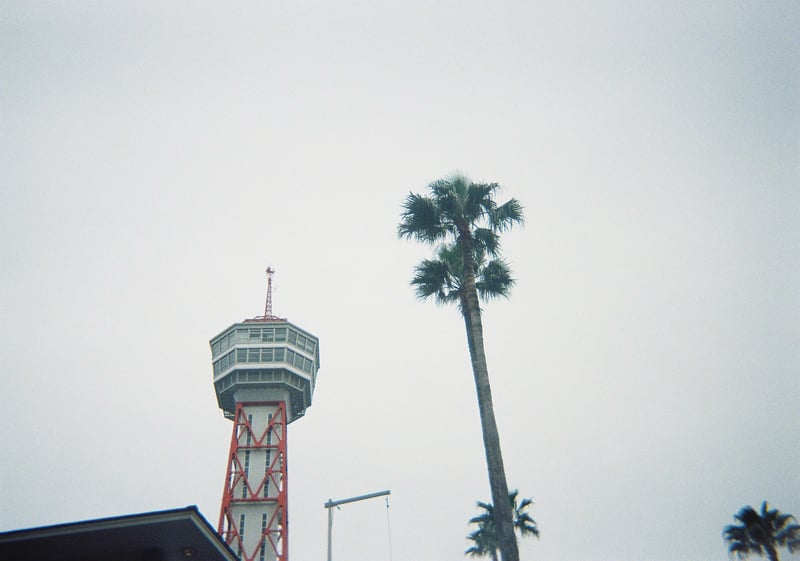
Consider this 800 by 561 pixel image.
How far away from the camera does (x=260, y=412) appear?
7856 centimetres

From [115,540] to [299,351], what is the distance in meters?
68.2

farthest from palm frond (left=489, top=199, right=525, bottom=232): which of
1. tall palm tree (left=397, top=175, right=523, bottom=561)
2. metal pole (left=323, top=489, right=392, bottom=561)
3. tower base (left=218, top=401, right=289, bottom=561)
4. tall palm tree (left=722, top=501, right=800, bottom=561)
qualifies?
tower base (left=218, top=401, right=289, bottom=561)

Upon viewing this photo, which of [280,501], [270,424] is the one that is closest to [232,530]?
[280,501]

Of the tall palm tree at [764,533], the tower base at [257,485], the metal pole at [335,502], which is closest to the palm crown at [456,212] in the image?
the metal pole at [335,502]

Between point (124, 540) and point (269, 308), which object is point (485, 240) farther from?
point (269, 308)

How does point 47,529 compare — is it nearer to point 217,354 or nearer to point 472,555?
point 472,555

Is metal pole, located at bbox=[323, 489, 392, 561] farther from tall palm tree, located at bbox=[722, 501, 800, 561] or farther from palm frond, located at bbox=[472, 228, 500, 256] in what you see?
tall palm tree, located at bbox=[722, 501, 800, 561]

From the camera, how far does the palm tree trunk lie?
1652 centimetres

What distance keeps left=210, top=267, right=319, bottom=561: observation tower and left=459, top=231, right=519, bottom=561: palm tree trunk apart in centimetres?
5619

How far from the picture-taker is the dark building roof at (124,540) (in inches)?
544

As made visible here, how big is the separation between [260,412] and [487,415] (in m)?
64.5

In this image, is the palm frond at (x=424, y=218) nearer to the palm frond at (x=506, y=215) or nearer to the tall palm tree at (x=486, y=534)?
the palm frond at (x=506, y=215)

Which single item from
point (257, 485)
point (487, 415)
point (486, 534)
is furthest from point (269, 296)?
point (487, 415)

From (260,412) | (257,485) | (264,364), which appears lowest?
(257,485)
